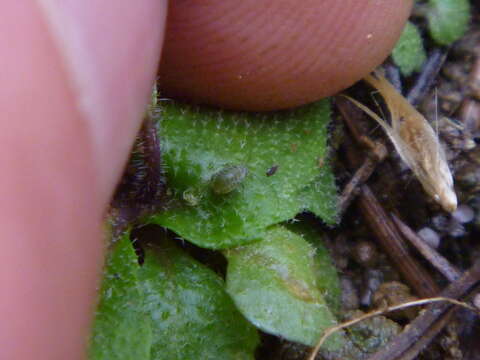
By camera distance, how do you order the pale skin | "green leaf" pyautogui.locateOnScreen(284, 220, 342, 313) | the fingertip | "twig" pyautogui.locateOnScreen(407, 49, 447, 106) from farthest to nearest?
"twig" pyautogui.locateOnScreen(407, 49, 447, 106), "green leaf" pyautogui.locateOnScreen(284, 220, 342, 313), the fingertip, the pale skin

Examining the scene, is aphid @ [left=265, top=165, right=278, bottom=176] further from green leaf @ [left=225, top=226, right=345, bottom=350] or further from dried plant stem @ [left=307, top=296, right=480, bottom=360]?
dried plant stem @ [left=307, top=296, right=480, bottom=360]

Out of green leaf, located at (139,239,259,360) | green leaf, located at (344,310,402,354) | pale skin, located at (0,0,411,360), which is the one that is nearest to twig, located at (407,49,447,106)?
green leaf, located at (344,310,402,354)

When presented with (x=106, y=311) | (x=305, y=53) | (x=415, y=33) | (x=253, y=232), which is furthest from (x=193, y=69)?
(x=415, y=33)

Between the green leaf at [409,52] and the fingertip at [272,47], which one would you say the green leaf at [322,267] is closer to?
the fingertip at [272,47]

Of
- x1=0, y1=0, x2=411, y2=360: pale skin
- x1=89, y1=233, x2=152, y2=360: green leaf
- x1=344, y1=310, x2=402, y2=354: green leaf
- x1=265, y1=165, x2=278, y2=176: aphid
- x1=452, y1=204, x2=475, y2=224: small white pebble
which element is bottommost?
x1=344, y1=310, x2=402, y2=354: green leaf

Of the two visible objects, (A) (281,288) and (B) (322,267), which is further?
(B) (322,267)

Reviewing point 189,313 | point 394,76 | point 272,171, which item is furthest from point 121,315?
point 394,76

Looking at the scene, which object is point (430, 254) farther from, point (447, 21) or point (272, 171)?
point (447, 21)
